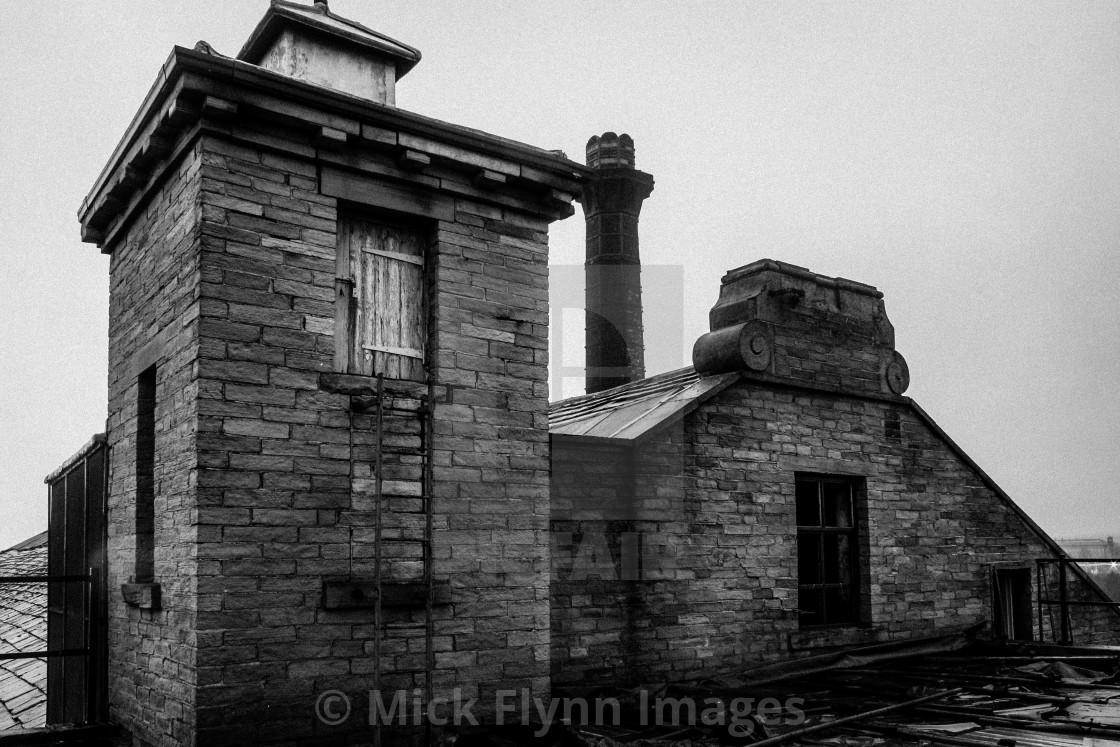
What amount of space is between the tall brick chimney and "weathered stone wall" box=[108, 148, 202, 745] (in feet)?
32.6

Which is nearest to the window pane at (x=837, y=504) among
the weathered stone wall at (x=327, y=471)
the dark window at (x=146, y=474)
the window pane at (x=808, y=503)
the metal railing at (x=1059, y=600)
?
the window pane at (x=808, y=503)

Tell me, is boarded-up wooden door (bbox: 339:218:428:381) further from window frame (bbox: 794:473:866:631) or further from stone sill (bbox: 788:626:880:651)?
stone sill (bbox: 788:626:880:651)

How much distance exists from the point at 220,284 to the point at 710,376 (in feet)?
18.3

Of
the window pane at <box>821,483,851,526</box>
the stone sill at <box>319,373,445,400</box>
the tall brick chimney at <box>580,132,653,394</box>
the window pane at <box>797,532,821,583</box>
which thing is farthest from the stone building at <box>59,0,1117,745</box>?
the tall brick chimney at <box>580,132,653,394</box>

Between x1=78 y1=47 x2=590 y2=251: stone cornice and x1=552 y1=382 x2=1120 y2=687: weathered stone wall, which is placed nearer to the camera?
x1=78 y1=47 x2=590 y2=251: stone cornice

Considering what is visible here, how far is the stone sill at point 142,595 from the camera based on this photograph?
666cm

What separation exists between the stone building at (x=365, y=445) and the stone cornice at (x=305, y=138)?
2 cm

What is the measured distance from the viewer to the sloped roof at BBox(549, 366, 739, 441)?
9.37m

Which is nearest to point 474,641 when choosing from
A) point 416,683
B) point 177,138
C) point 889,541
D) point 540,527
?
point 416,683

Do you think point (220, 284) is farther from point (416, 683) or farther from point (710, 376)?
point (710, 376)

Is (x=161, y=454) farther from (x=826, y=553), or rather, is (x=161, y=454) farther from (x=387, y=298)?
(x=826, y=553)

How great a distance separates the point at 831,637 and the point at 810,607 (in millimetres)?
406

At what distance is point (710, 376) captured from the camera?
408 inches

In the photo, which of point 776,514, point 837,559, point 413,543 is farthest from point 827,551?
point 413,543
